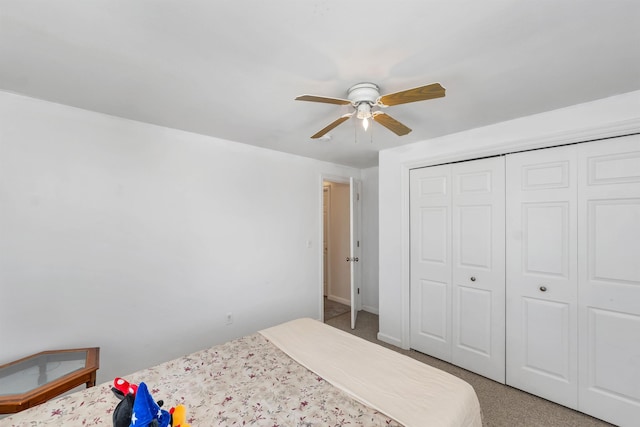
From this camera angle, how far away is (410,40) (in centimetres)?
128

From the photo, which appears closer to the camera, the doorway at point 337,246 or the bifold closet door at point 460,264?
the bifold closet door at point 460,264

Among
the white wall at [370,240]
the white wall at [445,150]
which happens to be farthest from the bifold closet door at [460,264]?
the white wall at [370,240]

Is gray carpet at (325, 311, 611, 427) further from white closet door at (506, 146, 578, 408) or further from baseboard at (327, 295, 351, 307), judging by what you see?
baseboard at (327, 295, 351, 307)

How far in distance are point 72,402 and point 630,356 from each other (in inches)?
137

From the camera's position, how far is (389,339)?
10.6 ft

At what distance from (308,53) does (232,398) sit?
1848 millimetres

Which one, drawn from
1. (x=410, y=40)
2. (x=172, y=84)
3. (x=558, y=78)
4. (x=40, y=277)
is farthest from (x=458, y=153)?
(x=40, y=277)

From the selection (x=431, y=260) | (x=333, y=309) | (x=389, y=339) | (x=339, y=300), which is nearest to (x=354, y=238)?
(x=431, y=260)

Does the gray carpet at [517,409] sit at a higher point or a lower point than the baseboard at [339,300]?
higher

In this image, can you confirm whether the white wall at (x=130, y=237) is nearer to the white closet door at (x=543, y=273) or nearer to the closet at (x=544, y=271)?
the closet at (x=544, y=271)

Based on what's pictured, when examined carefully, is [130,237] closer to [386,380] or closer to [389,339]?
[386,380]

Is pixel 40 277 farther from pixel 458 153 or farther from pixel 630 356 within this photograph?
pixel 630 356

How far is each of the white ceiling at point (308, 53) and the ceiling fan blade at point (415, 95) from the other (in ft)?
0.58

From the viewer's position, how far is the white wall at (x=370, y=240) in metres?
4.34
